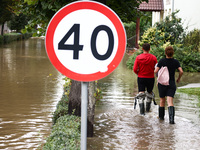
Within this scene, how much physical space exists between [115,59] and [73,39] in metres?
0.38

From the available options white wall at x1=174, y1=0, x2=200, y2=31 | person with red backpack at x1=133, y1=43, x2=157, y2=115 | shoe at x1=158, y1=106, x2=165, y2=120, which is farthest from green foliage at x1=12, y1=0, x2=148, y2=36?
white wall at x1=174, y1=0, x2=200, y2=31

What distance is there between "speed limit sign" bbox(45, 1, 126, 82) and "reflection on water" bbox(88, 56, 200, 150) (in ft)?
10.5

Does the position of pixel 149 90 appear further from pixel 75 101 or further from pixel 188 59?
pixel 188 59

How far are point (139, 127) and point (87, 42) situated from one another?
480 cm

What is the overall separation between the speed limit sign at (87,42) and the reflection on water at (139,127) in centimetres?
320

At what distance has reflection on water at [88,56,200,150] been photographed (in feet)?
22.0

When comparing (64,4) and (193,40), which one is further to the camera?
(193,40)

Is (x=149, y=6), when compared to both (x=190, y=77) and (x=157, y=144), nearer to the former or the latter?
(x=190, y=77)

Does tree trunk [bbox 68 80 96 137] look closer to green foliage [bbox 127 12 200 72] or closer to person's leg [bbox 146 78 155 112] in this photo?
person's leg [bbox 146 78 155 112]

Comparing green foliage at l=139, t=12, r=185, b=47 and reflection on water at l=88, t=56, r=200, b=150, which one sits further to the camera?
green foliage at l=139, t=12, r=185, b=47

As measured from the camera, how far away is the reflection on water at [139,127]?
6695 millimetres

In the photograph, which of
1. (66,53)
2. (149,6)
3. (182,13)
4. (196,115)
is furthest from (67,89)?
(149,6)

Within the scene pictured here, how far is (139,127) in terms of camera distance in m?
7.94

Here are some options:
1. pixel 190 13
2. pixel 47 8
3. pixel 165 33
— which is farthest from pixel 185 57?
pixel 47 8
